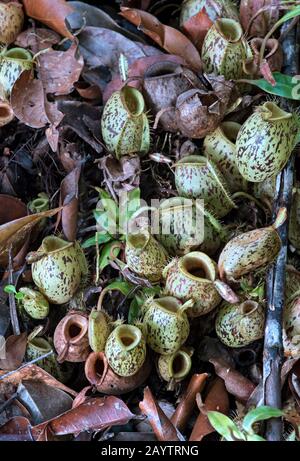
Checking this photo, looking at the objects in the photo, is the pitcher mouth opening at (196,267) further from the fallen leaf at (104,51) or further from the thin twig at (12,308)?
the fallen leaf at (104,51)

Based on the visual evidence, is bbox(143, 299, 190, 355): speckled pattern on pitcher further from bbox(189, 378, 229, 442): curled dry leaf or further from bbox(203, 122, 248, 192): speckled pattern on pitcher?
bbox(203, 122, 248, 192): speckled pattern on pitcher

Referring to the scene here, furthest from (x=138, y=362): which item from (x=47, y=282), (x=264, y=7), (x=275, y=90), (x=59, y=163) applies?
(x=264, y=7)

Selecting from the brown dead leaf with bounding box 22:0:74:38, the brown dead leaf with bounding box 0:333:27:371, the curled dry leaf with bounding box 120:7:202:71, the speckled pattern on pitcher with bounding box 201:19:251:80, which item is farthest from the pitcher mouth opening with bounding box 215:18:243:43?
the brown dead leaf with bounding box 0:333:27:371

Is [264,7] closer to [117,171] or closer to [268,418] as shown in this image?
[117,171]

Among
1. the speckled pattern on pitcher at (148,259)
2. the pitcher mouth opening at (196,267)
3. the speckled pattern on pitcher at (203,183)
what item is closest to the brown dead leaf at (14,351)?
the speckled pattern on pitcher at (148,259)

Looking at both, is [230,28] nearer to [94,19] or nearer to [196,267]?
[94,19]
